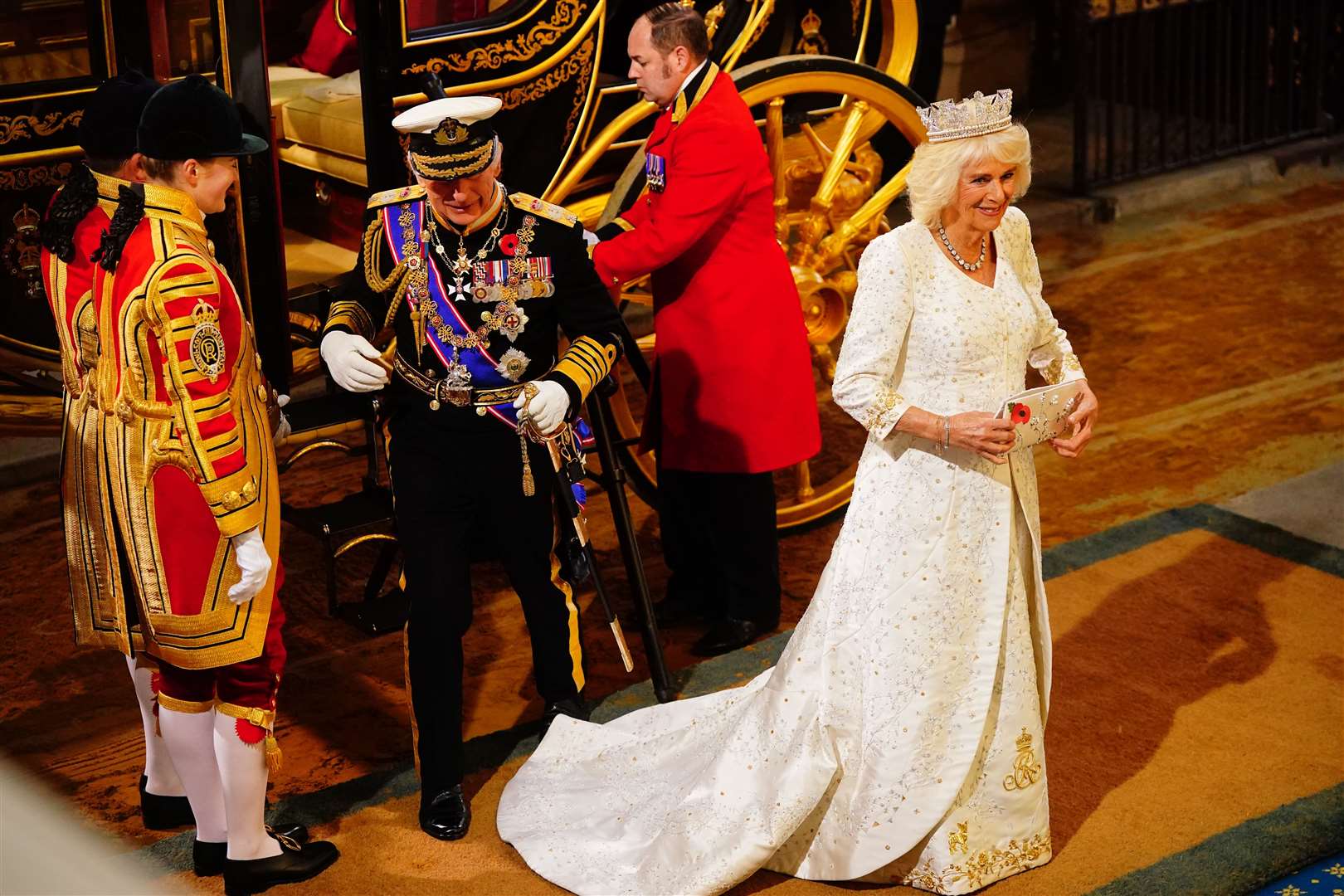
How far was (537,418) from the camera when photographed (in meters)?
3.11

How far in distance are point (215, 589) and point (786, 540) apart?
2.06 m

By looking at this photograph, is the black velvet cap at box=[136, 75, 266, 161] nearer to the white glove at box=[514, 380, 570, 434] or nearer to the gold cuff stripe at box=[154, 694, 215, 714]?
the white glove at box=[514, 380, 570, 434]

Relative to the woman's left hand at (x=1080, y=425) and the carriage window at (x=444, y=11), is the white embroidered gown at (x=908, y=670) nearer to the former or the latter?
the woman's left hand at (x=1080, y=425)

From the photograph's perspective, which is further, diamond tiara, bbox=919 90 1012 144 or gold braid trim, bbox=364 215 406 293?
gold braid trim, bbox=364 215 406 293

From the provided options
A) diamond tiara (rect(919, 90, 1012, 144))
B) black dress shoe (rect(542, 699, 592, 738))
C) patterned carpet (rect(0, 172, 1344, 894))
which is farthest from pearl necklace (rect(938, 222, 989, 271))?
black dress shoe (rect(542, 699, 592, 738))

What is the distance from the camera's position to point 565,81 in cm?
404

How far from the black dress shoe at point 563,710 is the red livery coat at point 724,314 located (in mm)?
661

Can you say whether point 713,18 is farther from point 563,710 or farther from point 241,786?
point 241,786

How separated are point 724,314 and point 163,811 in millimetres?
1622

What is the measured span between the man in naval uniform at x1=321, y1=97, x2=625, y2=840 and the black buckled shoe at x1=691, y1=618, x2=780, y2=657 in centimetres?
82

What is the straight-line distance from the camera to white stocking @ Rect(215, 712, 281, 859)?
9.61 ft

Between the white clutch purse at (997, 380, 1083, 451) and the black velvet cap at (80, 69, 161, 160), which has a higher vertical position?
the black velvet cap at (80, 69, 161, 160)

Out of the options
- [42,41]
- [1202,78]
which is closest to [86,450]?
[42,41]

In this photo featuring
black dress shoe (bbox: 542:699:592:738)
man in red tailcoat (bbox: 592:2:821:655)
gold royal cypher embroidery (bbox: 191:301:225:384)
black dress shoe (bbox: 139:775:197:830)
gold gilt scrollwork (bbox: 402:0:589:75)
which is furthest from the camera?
gold gilt scrollwork (bbox: 402:0:589:75)
